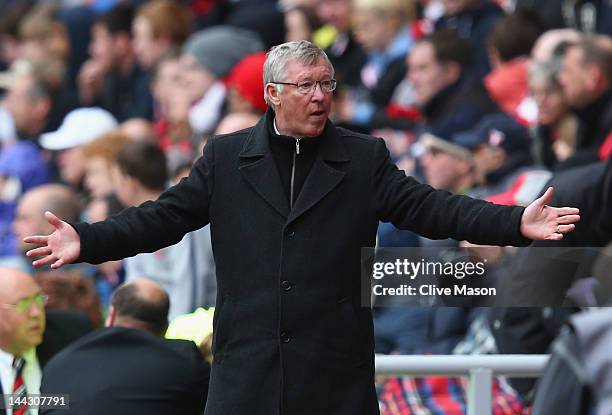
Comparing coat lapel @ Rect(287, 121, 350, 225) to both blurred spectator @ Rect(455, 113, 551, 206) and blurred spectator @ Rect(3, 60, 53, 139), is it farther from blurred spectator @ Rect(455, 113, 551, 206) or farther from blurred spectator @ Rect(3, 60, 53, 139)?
blurred spectator @ Rect(3, 60, 53, 139)

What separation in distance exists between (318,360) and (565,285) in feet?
5.02

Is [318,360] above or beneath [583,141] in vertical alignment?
beneath

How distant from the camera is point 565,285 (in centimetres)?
604

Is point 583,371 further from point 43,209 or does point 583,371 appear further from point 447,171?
point 43,209

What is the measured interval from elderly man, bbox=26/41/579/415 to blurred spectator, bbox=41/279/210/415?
772 mm

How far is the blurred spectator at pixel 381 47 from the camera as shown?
10.8m

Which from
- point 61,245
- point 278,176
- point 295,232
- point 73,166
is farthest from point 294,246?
point 73,166

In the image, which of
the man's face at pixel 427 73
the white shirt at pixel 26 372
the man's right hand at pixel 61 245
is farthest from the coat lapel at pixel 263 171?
the man's face at pixel 427 73

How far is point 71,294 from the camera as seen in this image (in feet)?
24.2

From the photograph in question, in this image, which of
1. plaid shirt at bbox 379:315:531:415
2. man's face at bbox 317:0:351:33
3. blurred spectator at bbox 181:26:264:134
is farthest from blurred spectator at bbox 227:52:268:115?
plaid shirt at bbox 379:315:531:415

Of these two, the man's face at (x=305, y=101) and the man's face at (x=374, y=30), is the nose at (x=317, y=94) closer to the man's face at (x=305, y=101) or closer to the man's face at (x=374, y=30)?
the man's face at (x=305, y=101)

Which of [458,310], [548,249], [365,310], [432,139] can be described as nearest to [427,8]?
[432,139]

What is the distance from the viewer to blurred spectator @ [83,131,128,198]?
10.1 metres

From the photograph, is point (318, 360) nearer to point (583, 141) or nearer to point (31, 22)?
point (583, 141)
